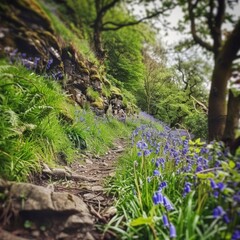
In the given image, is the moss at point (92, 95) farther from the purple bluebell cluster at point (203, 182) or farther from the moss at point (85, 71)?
the purple bluebell cluster at point (203, 182)

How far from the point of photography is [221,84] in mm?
2178

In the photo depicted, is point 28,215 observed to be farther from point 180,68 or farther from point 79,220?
point 180,68

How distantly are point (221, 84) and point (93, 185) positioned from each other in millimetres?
2286

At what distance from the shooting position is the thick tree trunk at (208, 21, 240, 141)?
79.3 inches

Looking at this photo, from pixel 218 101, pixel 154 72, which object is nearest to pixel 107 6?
pixel 154 72

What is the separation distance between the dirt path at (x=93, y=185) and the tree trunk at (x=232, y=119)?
52.5 inches

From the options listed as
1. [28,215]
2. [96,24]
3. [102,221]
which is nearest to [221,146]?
[102,221]

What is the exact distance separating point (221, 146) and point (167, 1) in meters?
1.42

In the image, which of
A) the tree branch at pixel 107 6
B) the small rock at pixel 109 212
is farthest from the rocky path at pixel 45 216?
the tree branch at pixel 107 6

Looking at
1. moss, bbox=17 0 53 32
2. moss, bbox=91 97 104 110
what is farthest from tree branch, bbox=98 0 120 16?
moss, bbox=91 97 104 110

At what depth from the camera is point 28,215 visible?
2281 millimetres

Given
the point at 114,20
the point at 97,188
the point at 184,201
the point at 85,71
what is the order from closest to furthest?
the point at 114,20
the point at 184,201
the point at 85,71
the point at 97,188

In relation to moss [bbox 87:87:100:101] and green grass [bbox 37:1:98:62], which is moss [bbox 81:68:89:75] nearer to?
green grass [bbox 37:1:98:62]

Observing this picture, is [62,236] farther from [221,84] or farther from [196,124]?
[196,124]
